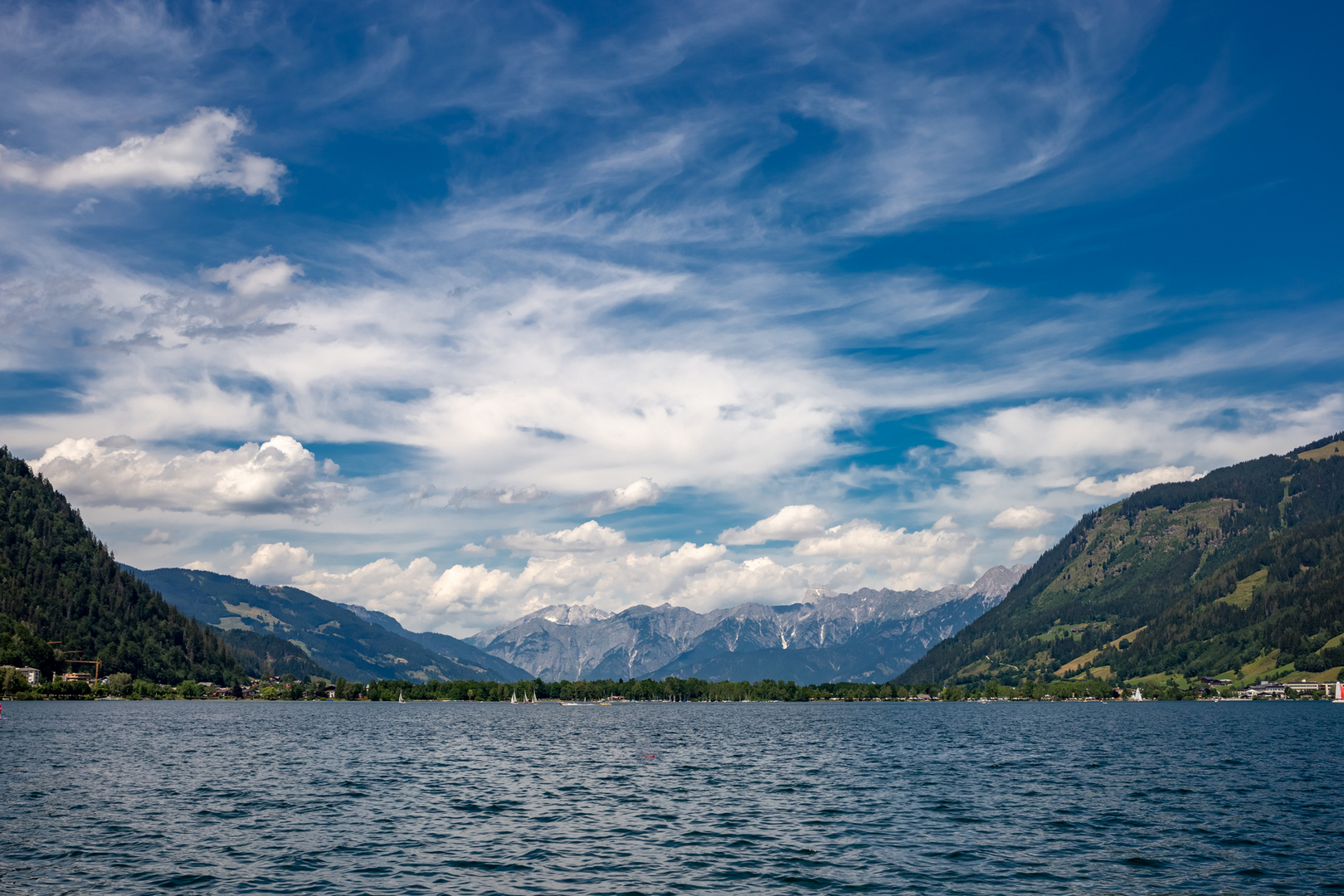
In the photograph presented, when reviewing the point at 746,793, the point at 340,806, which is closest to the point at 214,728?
the point at 340,806

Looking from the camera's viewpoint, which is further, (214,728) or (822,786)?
(214,728)

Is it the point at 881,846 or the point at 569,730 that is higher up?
the point at 881,846

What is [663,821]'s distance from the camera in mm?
60312

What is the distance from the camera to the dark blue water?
42781mm

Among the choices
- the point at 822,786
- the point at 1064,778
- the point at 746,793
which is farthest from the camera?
the point at 1064,778

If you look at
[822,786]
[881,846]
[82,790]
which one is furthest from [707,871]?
[82,790]

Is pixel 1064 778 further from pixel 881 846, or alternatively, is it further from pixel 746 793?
pixel 881 846

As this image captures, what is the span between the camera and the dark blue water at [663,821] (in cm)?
4278

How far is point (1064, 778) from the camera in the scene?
3403 inches

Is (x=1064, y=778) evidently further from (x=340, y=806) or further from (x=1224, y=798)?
(x=340, y=806)

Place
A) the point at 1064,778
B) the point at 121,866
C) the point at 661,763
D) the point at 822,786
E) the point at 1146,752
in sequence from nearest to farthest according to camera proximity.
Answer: the point at 121,866, the point at 822,786, the point at 1064,778, the point at 661,763, the point at 1146,752

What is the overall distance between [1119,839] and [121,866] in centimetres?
5508

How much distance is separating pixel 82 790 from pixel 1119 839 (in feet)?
248

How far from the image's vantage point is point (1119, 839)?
176 feet
